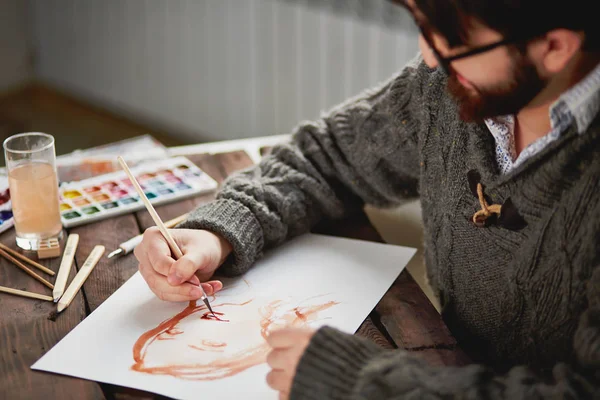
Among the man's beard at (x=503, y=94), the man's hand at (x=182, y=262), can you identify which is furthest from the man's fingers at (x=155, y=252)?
the man's beard at (x=503, y=94)

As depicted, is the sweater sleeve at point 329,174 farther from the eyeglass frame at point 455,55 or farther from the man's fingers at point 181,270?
the eyeglass frame at point 455,55

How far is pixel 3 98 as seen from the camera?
363cm

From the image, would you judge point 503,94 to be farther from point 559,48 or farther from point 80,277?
point 80,277

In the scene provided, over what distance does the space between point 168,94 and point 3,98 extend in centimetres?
96

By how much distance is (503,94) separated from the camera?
85 centimetres

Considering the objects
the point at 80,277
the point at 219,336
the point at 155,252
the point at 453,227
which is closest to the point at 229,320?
the point at 219,336

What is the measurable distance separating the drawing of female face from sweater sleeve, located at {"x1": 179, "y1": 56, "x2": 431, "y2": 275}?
10 cm

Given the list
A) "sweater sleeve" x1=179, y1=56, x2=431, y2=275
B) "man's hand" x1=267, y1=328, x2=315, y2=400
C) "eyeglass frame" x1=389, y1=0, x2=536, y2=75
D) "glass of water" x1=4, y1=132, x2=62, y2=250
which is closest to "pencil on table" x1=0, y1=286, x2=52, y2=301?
"glass of water" x1=4, y1=132, x2=62, y2=250

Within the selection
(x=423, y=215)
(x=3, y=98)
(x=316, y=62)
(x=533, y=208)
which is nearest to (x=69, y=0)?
(x=3, y=98)

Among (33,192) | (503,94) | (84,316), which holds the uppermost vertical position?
(503,94)

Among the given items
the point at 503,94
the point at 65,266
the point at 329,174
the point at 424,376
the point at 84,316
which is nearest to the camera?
the point at 424,376

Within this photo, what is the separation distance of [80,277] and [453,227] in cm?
53

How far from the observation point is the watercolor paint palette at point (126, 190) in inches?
48.4

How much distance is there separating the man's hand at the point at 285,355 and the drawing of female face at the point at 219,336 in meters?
0.06
